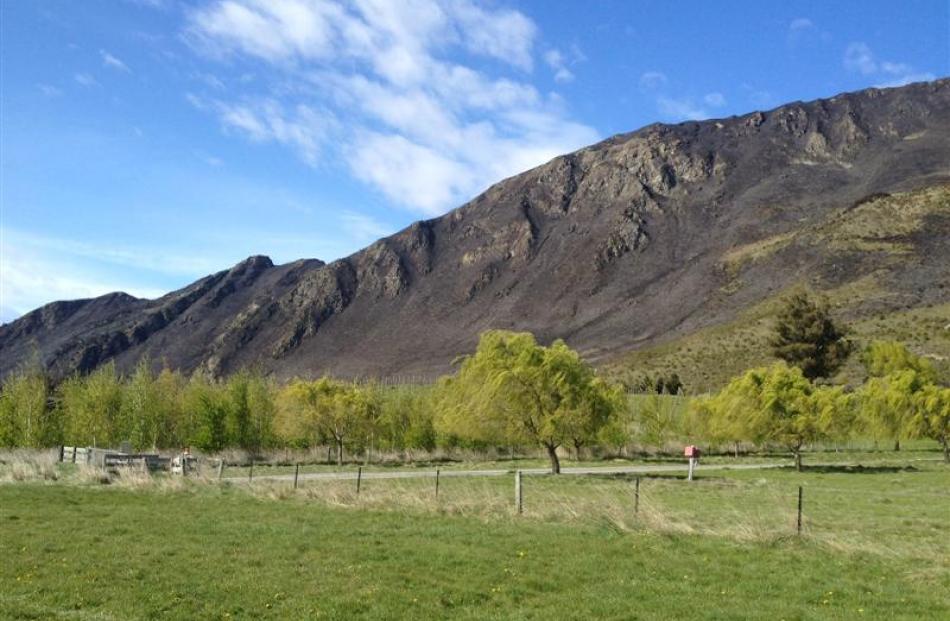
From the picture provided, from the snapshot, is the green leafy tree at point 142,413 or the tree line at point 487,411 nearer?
the tree line at point 487,411

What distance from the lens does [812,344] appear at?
90.4 m

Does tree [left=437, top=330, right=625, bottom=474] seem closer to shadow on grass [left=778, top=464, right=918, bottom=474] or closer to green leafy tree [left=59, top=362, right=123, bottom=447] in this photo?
shadow on grass [left=778, top=464, right=918, bottom=474]

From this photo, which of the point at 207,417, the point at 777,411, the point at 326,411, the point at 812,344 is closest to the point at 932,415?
the point at 777,411

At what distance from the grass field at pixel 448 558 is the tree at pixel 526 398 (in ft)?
45.2

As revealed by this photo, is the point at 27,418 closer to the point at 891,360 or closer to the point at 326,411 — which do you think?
the point at 326,411

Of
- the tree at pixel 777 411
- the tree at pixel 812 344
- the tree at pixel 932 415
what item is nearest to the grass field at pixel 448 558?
the tree at pixel 777 411

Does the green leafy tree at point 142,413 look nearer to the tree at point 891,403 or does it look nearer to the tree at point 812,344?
the tree at point 891,403

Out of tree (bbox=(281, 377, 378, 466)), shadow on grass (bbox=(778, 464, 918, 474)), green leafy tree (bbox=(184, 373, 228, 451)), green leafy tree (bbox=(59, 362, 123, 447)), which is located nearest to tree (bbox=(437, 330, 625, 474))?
shadow on grass (bbox=(778, 464, 918, 474))

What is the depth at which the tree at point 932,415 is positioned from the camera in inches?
1935

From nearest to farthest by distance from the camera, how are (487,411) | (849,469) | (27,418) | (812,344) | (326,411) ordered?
(487,411), (849,469), (326,411), (27,418), (812,344)

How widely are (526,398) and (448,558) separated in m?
25.0

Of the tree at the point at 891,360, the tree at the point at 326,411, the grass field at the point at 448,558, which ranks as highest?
the tree at the point at 891,360

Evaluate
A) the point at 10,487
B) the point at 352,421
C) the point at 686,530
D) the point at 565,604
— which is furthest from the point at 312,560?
the point at 352,421

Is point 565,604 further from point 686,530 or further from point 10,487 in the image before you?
point 10,487
